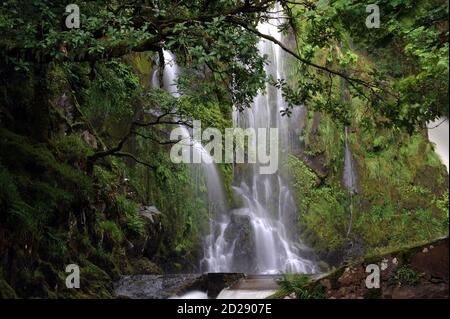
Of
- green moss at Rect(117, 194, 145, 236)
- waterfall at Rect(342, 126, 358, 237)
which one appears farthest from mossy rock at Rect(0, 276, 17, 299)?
waterfall at Rect(342, 126, 358, 237)

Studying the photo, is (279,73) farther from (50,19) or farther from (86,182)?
(50,19)

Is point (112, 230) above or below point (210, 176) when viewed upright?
below

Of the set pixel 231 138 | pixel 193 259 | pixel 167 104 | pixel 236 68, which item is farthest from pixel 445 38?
pixel 231 138

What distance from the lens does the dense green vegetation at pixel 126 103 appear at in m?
6.26

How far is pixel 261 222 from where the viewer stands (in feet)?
61.9

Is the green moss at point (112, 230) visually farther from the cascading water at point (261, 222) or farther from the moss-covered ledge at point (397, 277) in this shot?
the moss-covered ledge at point (397, 277)

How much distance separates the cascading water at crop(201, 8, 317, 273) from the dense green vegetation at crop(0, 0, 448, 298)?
909 mm

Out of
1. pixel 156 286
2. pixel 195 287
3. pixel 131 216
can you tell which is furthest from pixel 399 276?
pixel 131 216

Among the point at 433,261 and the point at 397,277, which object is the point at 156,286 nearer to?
the point at 397,277

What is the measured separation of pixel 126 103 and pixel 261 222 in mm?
8802

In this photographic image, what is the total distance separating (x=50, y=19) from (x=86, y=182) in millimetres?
3039

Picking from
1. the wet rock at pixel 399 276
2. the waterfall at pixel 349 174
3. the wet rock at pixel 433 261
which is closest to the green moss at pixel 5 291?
the wet rock at pixel 399 276

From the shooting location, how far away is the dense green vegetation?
20.5ft

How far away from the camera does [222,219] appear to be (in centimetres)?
1734
